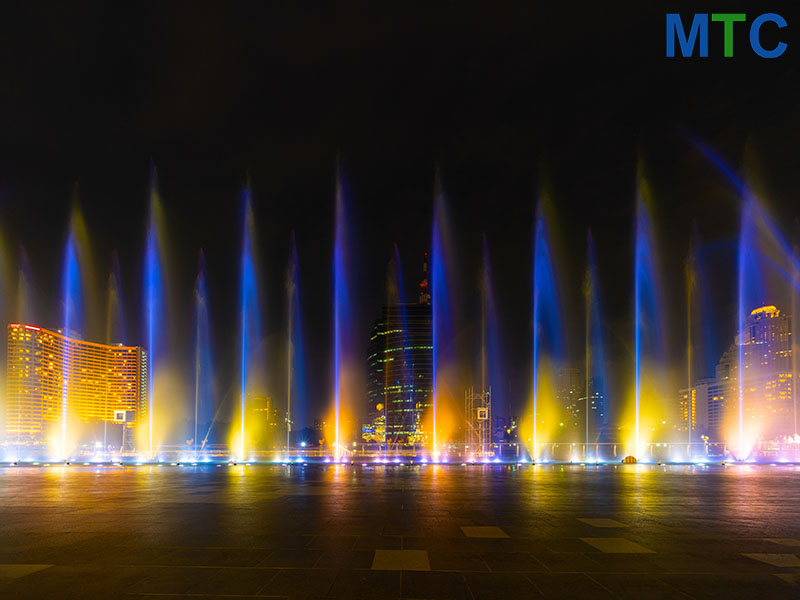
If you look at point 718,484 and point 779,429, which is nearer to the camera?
point 718,484

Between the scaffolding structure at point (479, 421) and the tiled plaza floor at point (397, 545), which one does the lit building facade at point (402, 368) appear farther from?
the tiled plaza floor at point (397, 545)

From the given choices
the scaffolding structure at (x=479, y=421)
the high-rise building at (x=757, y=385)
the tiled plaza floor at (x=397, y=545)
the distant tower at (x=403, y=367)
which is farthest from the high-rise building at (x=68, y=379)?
the high-rise building at (x=757, y=385)

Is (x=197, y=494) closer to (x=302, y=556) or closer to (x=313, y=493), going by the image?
(x=313, y=493)

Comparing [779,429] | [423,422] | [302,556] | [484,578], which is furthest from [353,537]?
[779,429]

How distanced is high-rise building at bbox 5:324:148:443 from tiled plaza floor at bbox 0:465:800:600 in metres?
53.3

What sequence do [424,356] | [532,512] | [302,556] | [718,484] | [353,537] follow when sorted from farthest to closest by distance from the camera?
[424,356]
[718,484]
[532,512]
[353,537]
[302,556]

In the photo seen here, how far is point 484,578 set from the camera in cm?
762

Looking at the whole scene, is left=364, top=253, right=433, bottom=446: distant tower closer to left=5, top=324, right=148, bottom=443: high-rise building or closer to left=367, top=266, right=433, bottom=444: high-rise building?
left=367, top=266, right=433, bottom=444: high-rise building

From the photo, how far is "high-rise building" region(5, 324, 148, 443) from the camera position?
68.6m

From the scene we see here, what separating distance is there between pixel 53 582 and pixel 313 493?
11.3 metres

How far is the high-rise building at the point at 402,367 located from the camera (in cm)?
7481

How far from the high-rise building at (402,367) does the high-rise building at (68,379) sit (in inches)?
1077

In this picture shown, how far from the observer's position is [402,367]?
3642 inches

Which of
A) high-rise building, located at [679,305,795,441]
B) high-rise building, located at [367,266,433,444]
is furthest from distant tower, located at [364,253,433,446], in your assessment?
high-rise building, located at [679,305,795,441]
